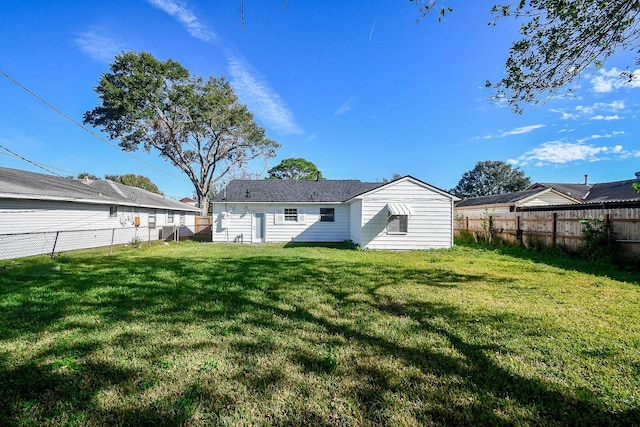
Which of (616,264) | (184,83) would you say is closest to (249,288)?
(616,264)

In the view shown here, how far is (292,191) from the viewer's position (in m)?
17.0

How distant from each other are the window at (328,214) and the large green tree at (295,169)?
2709 cm

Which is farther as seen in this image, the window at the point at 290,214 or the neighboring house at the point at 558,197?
the neighboring house at the point at 558,197

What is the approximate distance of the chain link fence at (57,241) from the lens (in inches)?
394

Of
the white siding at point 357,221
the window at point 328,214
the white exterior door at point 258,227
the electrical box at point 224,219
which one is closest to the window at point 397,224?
the white siding at point 357,221

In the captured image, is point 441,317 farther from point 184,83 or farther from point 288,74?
point 184,83

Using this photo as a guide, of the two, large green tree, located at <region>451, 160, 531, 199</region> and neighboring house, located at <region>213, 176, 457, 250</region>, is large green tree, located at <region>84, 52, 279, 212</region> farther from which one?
large green tree, located at <region>451, 160, 531, 199</region>

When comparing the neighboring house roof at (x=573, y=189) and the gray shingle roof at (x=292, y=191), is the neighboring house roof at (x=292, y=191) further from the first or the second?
the neighboring house roof at (x=573, y=189)

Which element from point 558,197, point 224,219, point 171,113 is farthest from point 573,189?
point 171,113

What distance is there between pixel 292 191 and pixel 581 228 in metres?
13.5

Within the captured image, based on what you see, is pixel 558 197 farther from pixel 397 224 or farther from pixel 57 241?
pixel 57 241

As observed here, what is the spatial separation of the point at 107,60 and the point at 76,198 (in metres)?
15.5

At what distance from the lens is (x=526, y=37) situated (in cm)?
462

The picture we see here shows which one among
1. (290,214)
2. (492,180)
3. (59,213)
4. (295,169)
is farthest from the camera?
(492,180)
